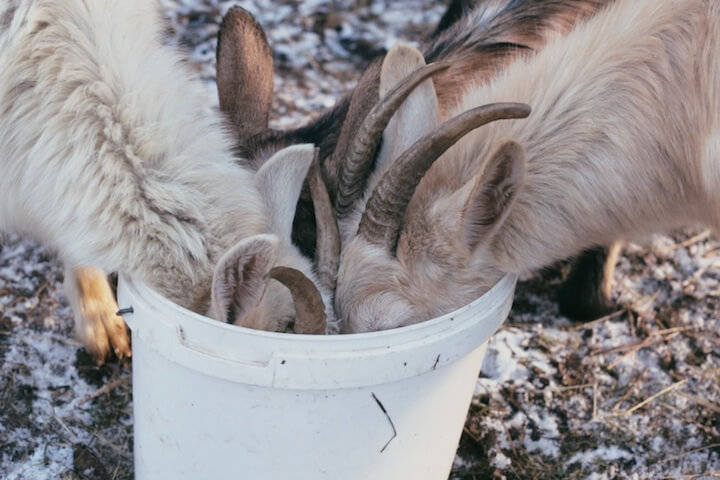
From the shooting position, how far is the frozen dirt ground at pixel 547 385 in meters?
3.55

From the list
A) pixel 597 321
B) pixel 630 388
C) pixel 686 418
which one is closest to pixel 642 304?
pixel 597 321

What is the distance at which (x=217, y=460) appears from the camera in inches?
99.7

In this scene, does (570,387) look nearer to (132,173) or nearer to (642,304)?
(642,304)

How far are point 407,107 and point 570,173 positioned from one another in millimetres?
632

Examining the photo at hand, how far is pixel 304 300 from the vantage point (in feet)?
8.13

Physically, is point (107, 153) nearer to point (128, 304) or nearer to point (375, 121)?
point (128, 304)

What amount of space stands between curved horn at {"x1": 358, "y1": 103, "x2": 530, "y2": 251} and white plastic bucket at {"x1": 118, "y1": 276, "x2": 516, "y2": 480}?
0.41 meters

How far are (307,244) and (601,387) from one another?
5.73 feet

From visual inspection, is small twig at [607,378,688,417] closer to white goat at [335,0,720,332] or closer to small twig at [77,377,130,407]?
white goat at [335,0,720,332]

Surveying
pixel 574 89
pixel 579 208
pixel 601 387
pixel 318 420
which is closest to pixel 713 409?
pixel 601 387

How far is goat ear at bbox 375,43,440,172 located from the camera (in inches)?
122

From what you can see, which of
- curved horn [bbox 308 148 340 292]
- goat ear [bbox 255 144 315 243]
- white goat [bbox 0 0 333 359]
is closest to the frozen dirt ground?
white goat [bbox 0 0 333 359]

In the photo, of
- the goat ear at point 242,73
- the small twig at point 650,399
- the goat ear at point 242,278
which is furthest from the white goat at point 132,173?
the small twig at point 650,399

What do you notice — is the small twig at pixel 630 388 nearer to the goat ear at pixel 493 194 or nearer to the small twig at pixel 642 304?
the small twig at pixel 642 304
